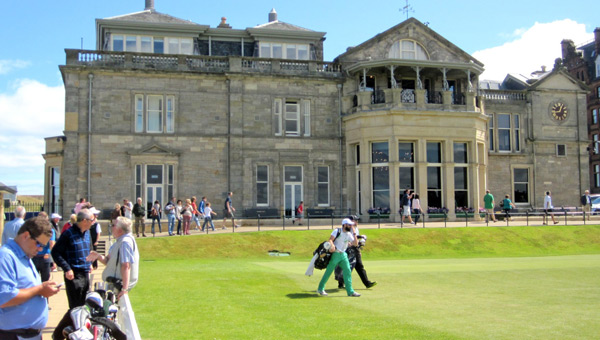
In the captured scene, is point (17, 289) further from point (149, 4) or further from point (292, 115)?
point (149, 4)

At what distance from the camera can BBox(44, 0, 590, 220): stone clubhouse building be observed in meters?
31.8

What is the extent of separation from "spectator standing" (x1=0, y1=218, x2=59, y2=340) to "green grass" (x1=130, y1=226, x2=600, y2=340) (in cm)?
361

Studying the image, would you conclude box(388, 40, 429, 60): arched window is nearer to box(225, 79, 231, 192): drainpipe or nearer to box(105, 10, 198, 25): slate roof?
box(225, 79, 231, 192): drainpipe

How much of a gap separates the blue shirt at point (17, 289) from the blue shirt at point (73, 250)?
3.15m

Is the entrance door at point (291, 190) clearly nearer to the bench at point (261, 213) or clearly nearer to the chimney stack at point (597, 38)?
the bench at point (261, 213)

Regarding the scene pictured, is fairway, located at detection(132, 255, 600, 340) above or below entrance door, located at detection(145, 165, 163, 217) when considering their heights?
below

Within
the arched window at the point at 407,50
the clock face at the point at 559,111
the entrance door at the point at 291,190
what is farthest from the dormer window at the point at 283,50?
the clock face at the point at 559,111

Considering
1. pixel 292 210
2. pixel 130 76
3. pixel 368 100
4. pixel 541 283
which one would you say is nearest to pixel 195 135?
pixel 130 76

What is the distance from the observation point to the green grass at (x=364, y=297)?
9648mm

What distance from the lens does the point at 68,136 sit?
102 feet

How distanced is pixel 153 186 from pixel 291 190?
7.41 m

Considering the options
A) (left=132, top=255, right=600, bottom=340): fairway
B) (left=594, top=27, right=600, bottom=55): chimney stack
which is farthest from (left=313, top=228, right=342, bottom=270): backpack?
(left=594, top=27, right=600, bottom=55): chimney stack

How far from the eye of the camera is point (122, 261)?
853 centimetres

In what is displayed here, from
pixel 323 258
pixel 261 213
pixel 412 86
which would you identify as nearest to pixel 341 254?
pixel 323 258
